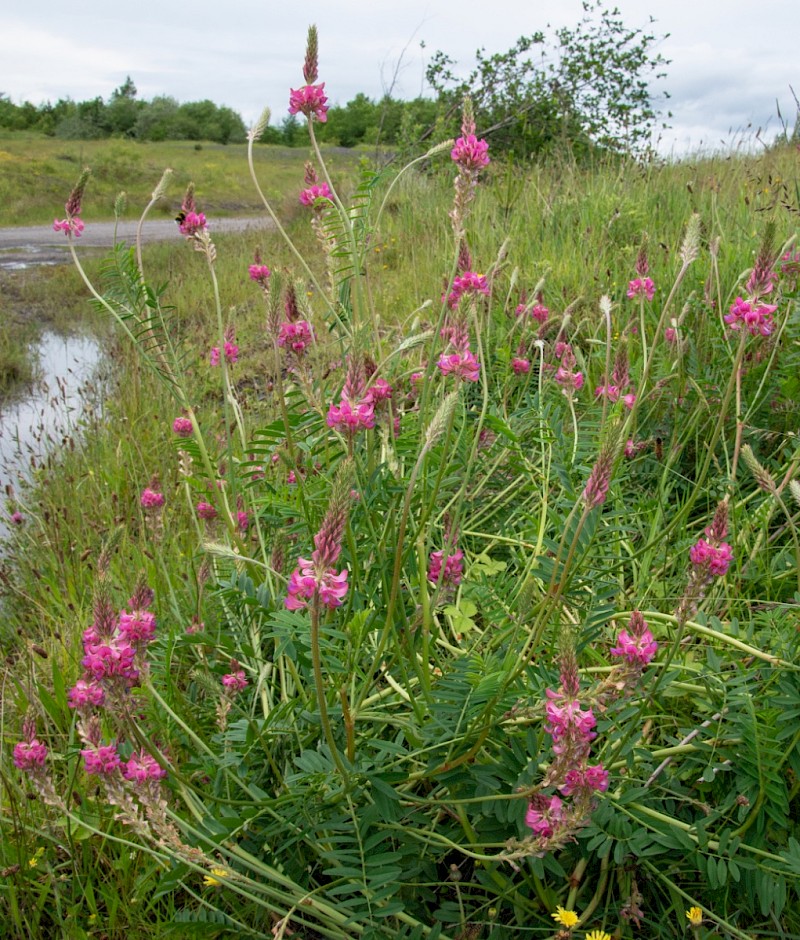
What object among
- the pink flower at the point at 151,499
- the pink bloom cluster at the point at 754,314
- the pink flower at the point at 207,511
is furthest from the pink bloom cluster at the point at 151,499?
the pink bloom cluster at the point at 754,314

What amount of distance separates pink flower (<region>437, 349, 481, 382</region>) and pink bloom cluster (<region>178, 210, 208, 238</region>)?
0.77 meters

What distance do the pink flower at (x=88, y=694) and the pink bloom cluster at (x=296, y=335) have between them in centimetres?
76

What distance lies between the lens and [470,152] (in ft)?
4.65

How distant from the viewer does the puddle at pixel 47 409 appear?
13.2ft

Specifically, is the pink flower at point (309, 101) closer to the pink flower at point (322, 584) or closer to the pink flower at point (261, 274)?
the pink flower at point (261, 274)

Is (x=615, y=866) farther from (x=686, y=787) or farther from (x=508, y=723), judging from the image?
(x=508, y=723)

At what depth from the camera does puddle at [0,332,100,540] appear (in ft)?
13.2

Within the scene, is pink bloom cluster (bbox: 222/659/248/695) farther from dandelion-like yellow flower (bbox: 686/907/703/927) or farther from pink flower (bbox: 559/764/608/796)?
dandelion-like yellow flower (bbox: 686/907/703/927)

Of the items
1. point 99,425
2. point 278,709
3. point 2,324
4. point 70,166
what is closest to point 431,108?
point 2,324

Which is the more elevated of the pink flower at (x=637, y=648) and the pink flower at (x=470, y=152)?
the pink flower at (x=470, y=152)

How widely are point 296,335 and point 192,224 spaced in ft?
1.31

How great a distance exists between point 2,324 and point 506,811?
7.40 meters

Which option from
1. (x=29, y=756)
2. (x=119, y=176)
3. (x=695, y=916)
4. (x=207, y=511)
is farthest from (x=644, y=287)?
(x=119, y=176)

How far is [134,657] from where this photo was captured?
1.17 metres
